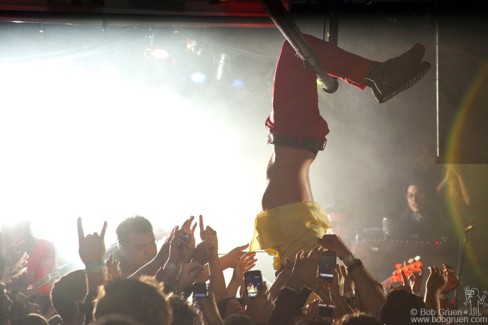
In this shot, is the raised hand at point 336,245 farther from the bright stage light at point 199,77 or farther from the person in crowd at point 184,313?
the bright stage light at point 199,77

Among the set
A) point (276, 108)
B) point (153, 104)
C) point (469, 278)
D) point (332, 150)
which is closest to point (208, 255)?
Result: point (276, 108)

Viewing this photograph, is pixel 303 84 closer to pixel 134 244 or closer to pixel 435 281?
pixel 435 281

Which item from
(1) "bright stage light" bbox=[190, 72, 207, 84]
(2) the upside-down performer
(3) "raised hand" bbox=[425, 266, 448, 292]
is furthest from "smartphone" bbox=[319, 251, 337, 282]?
(1) "bright stage light" bbox=[190, 72, 207, 84]

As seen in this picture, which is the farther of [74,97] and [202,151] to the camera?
[202,151]

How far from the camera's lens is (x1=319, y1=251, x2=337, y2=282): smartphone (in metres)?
3.34

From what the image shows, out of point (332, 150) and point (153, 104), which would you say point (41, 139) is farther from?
point (332, 150)

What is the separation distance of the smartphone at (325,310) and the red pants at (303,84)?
3.31ft

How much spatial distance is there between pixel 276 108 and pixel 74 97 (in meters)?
4.69

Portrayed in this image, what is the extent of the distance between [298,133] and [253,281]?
92 centimetres

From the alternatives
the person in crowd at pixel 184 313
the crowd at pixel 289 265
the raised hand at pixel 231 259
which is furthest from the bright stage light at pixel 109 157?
the person in crowd at pixel 184 313

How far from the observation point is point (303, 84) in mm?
3551

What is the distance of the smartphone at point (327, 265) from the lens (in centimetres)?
334

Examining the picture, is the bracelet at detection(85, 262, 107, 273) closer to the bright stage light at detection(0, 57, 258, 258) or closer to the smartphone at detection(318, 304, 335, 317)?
the smartphone at detection(318, 304, 335, 317)

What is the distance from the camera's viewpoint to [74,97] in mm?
7707
